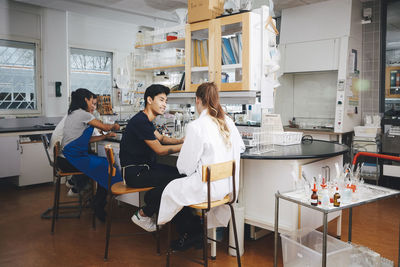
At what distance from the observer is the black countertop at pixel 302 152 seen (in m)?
2.50

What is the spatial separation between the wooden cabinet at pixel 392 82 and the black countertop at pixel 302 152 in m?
2.69

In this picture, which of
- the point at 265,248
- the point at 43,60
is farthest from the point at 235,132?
the point at 43,60

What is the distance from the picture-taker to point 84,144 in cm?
358

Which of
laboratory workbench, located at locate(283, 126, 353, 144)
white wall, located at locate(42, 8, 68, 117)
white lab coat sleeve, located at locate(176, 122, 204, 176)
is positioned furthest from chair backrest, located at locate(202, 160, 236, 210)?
white wall, located at locate(42, 8, 68, 117)

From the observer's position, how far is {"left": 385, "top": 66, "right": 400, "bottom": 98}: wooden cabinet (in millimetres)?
5098

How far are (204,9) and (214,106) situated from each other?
1597 mm

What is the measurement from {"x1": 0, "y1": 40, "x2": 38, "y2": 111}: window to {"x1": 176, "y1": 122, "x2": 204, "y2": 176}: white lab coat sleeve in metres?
4.23

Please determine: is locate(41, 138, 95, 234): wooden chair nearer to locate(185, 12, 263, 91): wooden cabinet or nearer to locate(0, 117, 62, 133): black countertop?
locate(0, 117, 62, 133): black countertop

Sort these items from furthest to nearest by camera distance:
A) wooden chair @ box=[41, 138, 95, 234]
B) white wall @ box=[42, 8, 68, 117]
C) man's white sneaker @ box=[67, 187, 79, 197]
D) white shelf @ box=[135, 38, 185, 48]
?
white wall @ box=[42, 8, 68, 117]
man's white sneaker @ box=[67, 187, 79, 197]
white shelf @ box=[135, 38, 185, 48]
wooden chair @ box=[41, 138, 95, 234]

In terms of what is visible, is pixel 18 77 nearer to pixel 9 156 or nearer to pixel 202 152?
pixel 9 156

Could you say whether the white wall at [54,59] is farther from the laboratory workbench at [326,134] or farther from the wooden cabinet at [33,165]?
the laboratory workbench at [326,134]

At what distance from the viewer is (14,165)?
4.83 m

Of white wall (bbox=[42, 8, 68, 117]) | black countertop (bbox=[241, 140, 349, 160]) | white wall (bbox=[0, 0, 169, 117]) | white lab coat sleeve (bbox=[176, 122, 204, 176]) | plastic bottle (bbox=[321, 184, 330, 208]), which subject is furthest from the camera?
white wall (bbox=[42, 8, 68, 117])

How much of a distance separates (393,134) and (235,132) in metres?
3.33
